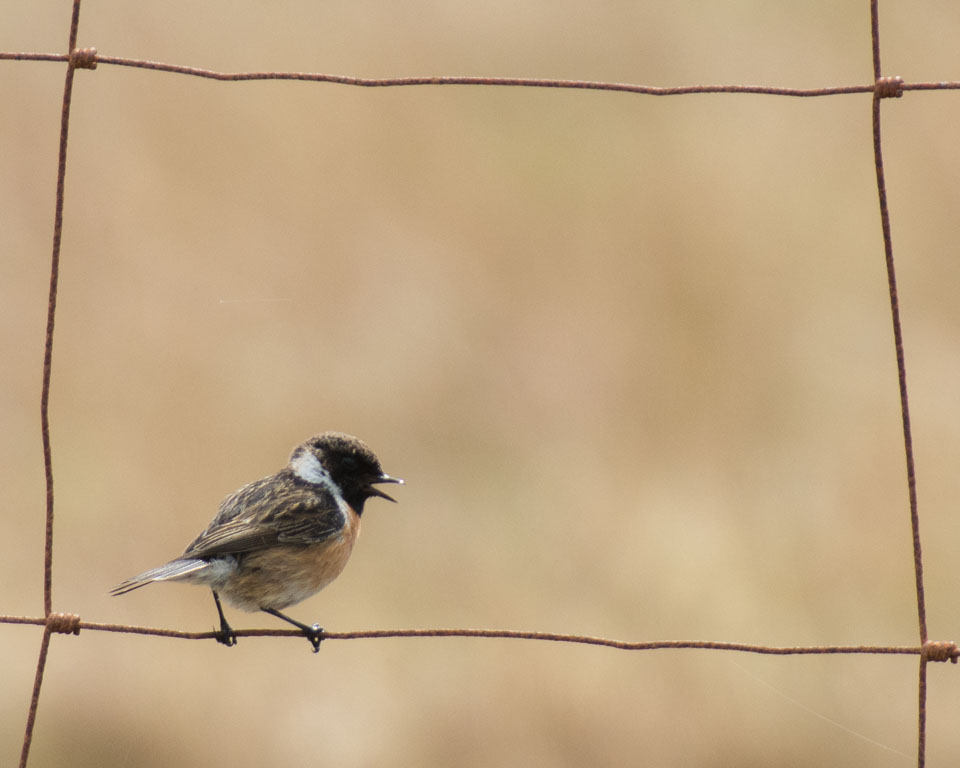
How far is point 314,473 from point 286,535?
40 centimetres

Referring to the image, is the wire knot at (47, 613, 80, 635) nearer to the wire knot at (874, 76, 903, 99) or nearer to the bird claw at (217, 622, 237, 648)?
the bird claw at (217, 622, 237, 648)

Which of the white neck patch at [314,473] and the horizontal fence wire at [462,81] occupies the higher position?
the horizontal fence wire at [462,81]

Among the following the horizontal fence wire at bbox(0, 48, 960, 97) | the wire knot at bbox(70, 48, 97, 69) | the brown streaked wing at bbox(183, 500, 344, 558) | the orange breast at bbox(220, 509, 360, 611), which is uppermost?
the wire knot at bbox(70, 48, 97, 69)

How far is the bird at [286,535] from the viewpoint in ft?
17.2

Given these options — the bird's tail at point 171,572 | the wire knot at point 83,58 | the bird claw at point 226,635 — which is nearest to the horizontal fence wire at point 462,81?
the wire knot at point 83,58

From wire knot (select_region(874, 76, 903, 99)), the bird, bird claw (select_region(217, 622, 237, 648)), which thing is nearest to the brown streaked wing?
the bird

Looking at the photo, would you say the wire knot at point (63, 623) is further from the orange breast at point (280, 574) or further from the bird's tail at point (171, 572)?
the orange breast at point (280, 574)

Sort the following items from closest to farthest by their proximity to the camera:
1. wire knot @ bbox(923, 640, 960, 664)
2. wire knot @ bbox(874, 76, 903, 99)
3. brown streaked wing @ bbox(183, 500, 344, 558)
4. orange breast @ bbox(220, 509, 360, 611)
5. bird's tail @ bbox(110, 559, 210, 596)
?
wire knot @ bbox(923, 640, 960, 664) < wire knot @ bbox(874, 76, 903, 99) < bird's tail @ bbox(110, 559, 210, 596) < brown streaked wing @ bbox(183, 500, 344, 558) < orange breast @ bbox(220, 509, 360, 611)

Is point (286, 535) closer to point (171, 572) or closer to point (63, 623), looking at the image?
point (171, 572)

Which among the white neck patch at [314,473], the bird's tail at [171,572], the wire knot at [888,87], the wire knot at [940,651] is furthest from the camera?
the white neck patch at [314,473]

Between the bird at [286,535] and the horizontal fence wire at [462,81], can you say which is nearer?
the horizontal fence wire at [462,81]

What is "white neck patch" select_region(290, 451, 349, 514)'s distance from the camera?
219 inches

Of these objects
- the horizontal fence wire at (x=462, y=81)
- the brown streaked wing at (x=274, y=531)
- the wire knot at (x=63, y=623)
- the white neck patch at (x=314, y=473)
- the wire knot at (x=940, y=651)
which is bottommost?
the wire knot at (x=940, y=651)

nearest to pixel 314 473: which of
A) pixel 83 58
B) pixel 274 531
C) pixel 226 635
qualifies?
pixel 274 531
